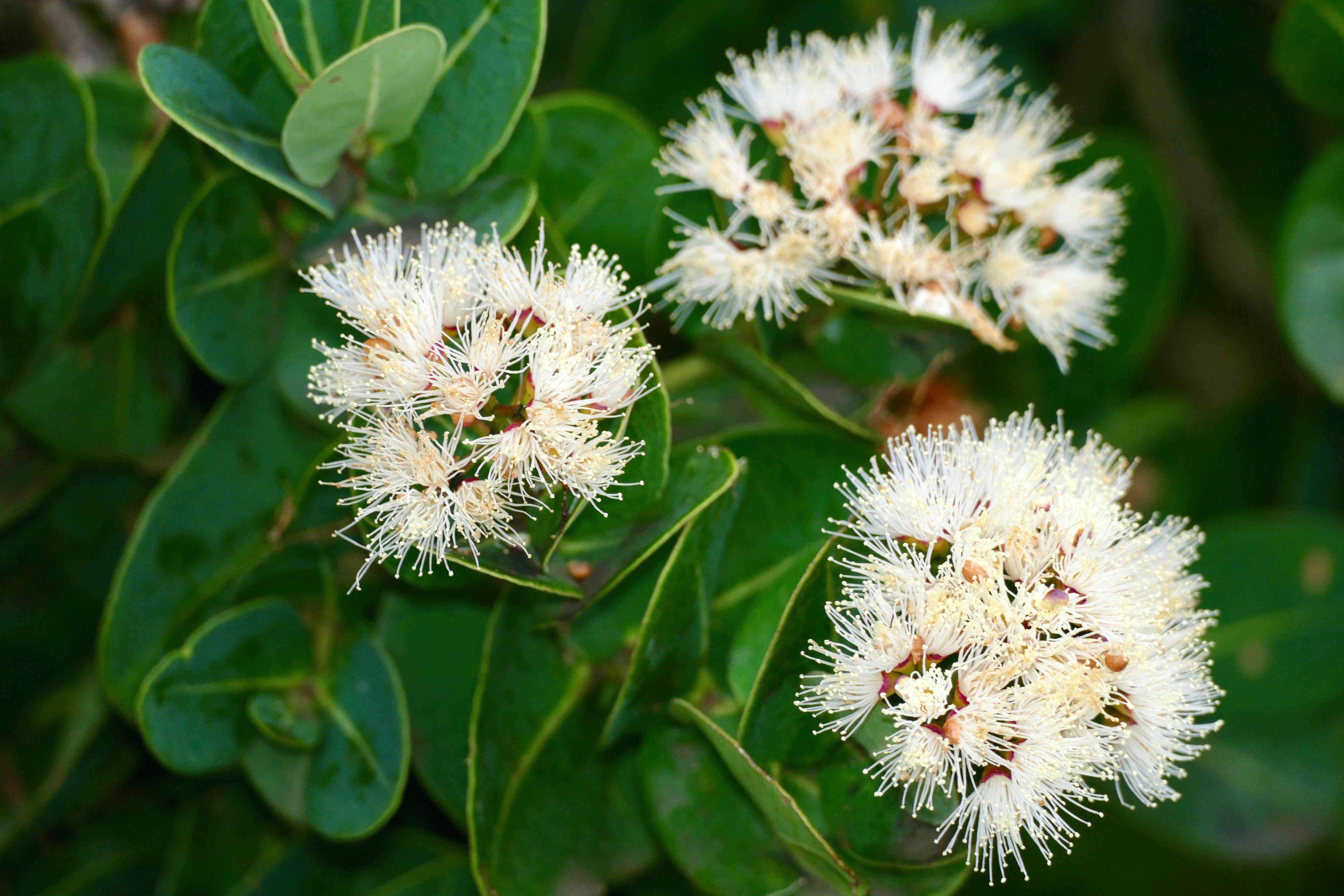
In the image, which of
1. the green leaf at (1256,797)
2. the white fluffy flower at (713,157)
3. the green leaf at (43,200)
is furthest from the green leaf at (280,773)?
the green leaf at (1256,797)

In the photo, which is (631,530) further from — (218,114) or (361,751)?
(218,114)

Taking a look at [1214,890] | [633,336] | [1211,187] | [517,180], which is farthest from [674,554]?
[1214,890]

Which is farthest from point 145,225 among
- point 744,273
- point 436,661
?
point 744,273

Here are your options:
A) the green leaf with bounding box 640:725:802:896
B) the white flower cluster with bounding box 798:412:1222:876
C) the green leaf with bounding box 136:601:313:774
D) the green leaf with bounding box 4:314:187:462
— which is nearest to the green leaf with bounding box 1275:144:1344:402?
the white flower cluster with bounding box 798:412:1222:876

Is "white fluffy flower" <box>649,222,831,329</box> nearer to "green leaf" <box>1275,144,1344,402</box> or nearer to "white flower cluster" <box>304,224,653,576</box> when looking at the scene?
"white flower cluster" <box>304,224,653,576</box>

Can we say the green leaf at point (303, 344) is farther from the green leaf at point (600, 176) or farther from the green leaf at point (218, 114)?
the green leaf at point (600, 176)
